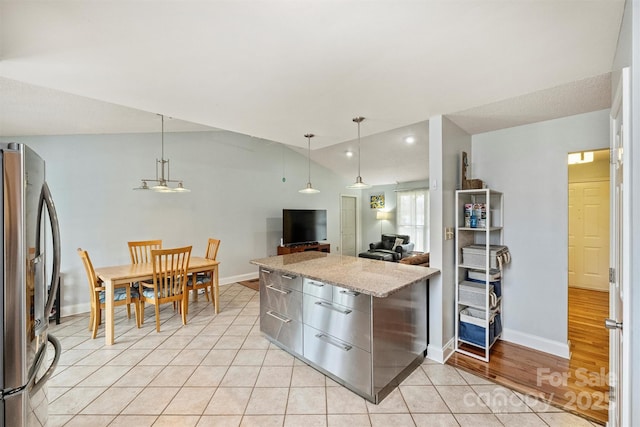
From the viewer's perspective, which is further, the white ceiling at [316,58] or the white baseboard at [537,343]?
the white baseboard at [537,343]

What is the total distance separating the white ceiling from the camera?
4.12ft

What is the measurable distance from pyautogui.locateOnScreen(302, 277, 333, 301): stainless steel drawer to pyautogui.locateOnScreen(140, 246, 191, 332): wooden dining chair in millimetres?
1672

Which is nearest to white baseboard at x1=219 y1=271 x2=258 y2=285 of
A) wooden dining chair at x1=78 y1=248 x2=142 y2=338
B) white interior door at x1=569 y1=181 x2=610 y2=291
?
wooden dining chair at x1=78 y1=248 x2=142 y2=338

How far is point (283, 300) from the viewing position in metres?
2.60

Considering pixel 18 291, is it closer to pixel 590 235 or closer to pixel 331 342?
pixel 331 342

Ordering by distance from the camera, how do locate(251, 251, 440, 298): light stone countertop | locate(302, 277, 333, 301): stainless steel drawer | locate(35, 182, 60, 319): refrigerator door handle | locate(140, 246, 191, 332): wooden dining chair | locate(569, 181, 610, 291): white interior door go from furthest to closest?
locate(569, 181, 610, 291): white interior door
locate(140, 246, 191, 332): wooden dining chair
locate(302, 277, 333, 301): stainless steel drawer
locate(251, 251, 440, 298): light stone countertop
locate(35, 182, 60, 319): refrigerator door handle

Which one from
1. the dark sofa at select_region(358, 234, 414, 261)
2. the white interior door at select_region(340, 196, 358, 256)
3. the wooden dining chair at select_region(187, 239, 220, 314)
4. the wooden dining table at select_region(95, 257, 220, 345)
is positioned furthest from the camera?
the white interior door at select_region(340, 196, 358, 256)

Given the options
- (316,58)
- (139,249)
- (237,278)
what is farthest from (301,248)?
(316,58)

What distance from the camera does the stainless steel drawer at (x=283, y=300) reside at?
2449 millimetres

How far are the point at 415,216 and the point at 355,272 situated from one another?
5391 millimetres

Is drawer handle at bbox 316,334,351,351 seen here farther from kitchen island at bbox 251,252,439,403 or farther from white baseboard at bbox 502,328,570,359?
white baseboard at bbox 502,328,570,359

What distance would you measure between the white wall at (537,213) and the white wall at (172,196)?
4237mm

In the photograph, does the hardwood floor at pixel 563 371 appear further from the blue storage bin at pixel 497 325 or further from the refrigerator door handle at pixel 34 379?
the refrigerator door handle at pixel 34 379

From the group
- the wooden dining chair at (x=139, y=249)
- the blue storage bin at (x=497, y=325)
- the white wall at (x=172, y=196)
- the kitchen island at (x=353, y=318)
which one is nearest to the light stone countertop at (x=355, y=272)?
the kitchen island at (x=353, y=318)
